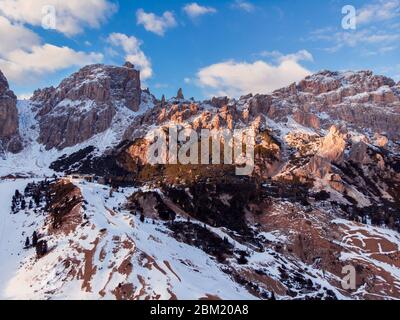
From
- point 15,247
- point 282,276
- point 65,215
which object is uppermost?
point 65,215

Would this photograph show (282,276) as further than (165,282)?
Yes

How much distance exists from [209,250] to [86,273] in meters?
62.3

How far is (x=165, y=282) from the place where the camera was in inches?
4702

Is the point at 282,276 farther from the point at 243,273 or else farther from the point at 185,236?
the point at 185,236

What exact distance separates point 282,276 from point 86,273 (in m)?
78.9

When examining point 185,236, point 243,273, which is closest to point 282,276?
point 243,273
